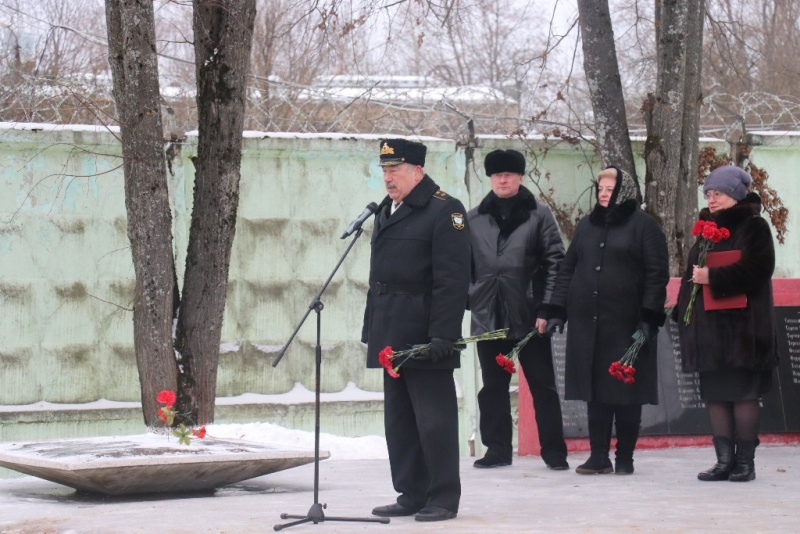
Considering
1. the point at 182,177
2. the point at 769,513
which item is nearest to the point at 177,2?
the point at 182,177

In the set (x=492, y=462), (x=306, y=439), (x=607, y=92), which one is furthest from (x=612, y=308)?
(x=607, y=92)

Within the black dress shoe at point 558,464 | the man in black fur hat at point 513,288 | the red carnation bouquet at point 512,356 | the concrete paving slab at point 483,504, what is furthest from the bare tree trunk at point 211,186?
the black dress shoe at point 558,464

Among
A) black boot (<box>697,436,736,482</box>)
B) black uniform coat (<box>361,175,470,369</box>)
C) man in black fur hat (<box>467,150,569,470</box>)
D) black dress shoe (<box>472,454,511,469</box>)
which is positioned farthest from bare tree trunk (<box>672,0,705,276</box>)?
black uniform coat (<box>361,175,470,369</box>)

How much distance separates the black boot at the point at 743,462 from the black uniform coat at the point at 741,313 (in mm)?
452

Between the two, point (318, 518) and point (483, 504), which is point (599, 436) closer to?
point (483, 504)

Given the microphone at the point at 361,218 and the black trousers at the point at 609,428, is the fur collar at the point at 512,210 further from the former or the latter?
the microphone at the point at 361,218

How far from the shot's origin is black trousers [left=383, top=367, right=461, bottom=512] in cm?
602

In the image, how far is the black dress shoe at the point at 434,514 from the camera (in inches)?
235

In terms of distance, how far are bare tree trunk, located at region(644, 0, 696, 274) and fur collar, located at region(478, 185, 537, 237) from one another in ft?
7.78

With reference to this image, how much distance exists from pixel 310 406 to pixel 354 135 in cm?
218

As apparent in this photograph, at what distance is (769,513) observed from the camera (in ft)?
20.4

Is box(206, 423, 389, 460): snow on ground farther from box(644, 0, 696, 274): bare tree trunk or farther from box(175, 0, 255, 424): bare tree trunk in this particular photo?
box(644, 0, 696, 274): bare tree trunk

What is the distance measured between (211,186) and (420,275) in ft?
9.52

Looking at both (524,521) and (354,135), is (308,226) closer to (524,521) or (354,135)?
(354,135)
